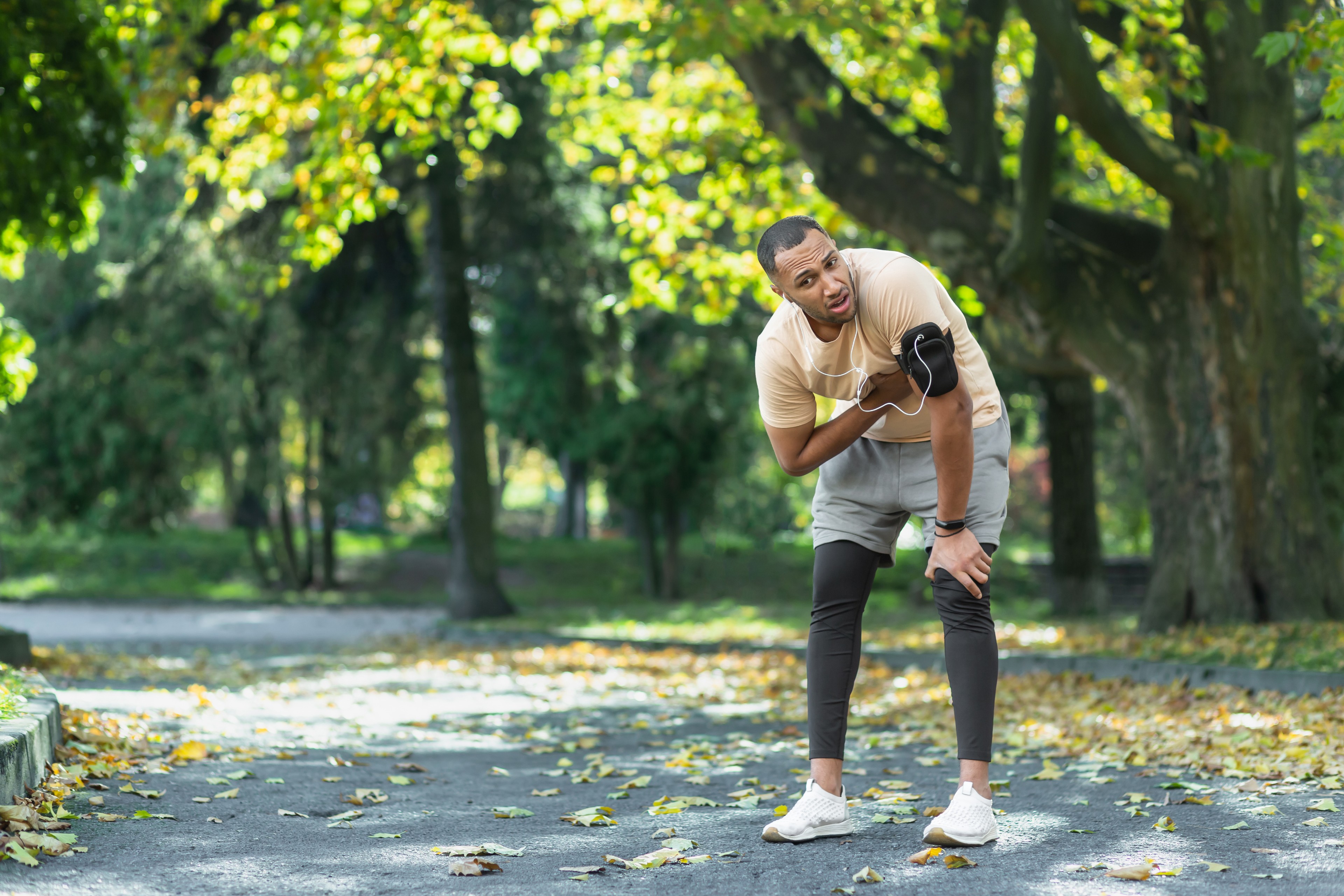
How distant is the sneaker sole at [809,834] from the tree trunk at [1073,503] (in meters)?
11.9

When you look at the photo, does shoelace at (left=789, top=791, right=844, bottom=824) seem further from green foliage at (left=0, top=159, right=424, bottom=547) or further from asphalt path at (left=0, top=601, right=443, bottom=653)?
green foliage at (left=0, top=159, right=424, bottom=547)

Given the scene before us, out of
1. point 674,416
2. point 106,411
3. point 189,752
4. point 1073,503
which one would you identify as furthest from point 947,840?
point 106,411

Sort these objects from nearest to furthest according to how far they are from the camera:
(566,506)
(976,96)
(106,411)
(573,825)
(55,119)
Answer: (573,825), (55,119), (976,96), (106,411), (566,506)

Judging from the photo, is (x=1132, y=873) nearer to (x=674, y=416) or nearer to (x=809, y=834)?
(x=809, y=834)

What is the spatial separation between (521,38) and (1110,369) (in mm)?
5767

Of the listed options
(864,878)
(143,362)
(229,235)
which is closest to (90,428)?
(143,362)

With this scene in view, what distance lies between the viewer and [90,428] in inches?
934

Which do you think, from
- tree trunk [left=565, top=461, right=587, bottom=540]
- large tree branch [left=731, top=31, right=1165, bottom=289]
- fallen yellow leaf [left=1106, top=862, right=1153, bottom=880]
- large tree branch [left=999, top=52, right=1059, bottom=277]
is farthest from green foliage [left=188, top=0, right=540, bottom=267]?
tree trunk [left=565, top=461, right=587, bottom=540]

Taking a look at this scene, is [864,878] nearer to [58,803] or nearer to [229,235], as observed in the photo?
[58,803]

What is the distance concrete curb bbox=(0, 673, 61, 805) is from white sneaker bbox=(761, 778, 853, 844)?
2.27 m

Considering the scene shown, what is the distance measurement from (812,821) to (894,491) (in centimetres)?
101

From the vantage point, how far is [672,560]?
2291 centimetres

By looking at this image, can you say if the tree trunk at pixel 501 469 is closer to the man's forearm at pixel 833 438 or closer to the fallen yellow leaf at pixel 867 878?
the man's forearm at pixel 833 438

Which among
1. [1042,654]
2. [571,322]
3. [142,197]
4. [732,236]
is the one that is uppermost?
[142,197]
